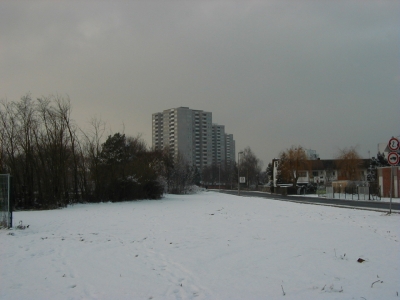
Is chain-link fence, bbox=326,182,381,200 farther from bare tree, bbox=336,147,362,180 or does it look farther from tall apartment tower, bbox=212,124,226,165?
tall apartment tower, bbox=212,124,226,165

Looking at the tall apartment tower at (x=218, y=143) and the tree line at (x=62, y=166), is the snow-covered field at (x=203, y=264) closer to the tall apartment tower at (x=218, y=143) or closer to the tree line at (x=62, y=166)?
the tree line at (x=62, y=166)

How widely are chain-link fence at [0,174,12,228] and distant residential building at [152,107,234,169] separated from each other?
114 meters

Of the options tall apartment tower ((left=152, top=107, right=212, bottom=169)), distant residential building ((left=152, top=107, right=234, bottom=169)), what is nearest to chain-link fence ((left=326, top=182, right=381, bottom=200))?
distant residential building ((left=152, top=107, right=234, bottom=169))

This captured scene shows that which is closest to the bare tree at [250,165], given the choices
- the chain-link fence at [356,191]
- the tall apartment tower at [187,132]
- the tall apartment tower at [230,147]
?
the tall apartment tower at [187,132]

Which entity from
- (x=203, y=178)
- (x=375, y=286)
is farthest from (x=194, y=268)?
(x=203, y=178)

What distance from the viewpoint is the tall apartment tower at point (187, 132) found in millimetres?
131625

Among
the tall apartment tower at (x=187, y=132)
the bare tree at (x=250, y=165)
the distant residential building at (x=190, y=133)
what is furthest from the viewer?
the distant residential building at (x=190, y=133)

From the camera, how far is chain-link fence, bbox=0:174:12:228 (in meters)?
12.7

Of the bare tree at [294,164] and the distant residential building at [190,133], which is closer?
the bare tree at [294,164]

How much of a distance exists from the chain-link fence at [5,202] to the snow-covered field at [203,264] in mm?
686

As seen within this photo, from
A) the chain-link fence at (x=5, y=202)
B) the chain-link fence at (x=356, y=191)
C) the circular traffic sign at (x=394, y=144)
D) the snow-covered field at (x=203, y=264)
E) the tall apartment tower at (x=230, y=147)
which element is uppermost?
the tall apartment tower at (x=230, y=147)

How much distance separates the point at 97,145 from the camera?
107 ft

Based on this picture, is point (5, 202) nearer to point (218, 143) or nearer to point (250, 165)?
point (250, 165)

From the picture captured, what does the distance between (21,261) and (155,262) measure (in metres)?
2.92
